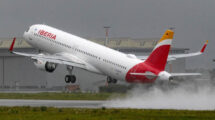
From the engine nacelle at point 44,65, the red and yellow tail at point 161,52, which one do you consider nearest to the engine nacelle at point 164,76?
the red and yellow tail at point 161,52

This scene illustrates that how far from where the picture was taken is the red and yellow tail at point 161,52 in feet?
182

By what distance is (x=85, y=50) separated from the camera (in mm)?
66938

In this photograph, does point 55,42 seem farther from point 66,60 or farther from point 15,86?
point 15,86

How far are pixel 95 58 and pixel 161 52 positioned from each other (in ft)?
37.7

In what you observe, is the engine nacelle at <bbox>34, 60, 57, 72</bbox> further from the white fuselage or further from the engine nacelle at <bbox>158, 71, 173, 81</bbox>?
the engine nacelle at <bbox>158, 71, 173, 81</bbox>

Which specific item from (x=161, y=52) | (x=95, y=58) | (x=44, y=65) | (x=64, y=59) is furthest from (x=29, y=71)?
(x=161, y=52)

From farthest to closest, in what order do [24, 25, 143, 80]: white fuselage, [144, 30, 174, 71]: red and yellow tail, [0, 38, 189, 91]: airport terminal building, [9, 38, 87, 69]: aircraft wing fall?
[0, 38, 189, 91]: airport terminal building
[9, 38, 87, 69]: aircraft wing
[24, 25, 143, 80]: white fuselage
[144, 30, 174, 71]: red and yellow tail

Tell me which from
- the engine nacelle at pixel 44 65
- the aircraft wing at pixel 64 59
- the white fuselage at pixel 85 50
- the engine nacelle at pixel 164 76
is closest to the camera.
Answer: the engine nacelle at pixel 164 76

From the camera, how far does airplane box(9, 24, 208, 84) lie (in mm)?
56844

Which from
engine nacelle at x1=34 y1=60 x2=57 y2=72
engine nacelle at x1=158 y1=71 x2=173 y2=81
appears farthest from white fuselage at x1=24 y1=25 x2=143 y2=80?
engine nacelle at x1=158 y1=71 x2=173 y2=81

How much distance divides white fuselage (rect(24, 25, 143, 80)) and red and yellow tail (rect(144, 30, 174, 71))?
10.9 ft

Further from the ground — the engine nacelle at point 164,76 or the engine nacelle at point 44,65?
the engine nacelle at point 44,65

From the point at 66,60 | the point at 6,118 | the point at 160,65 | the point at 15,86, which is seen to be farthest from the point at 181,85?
the point at 15,86

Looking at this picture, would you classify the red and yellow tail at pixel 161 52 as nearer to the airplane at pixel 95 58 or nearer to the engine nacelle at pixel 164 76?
the airplane at pixel 95 58
